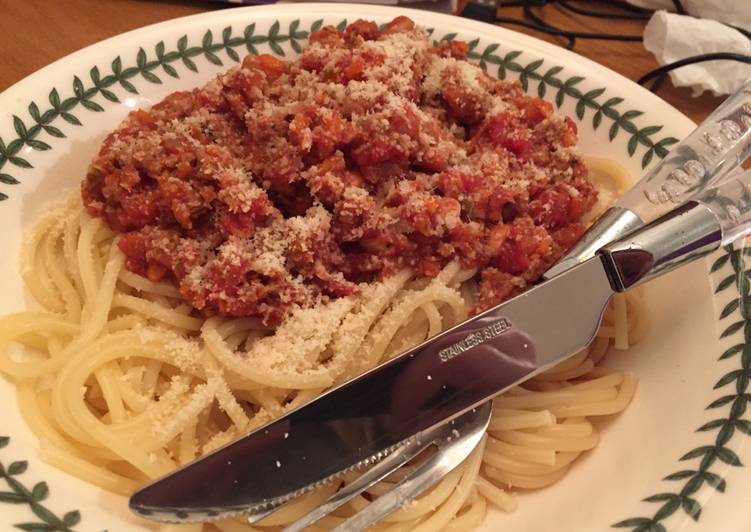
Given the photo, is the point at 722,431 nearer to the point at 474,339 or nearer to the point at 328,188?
the point at 474,339

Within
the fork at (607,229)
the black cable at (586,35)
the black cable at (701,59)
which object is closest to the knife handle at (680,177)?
the fork at (607,229)

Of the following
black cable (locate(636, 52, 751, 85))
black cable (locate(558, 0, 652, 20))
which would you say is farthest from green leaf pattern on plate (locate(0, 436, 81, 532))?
black cable (locate(558, 0, 652, 20))

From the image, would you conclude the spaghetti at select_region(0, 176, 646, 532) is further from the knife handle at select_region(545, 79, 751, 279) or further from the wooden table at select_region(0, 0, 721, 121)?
the wooden table at select_region(0, 0, 721, 121)

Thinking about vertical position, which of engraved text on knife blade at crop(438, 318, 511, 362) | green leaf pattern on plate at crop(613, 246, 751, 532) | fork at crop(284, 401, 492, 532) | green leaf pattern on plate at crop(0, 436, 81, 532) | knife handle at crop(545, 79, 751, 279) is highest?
knife handle at crop(545, 79, 751, 279)

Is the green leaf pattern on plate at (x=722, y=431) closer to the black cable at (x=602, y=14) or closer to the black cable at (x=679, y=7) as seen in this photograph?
the black cable at (x=602, y=14)

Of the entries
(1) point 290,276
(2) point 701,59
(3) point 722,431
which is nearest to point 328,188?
(1) point 290,276
